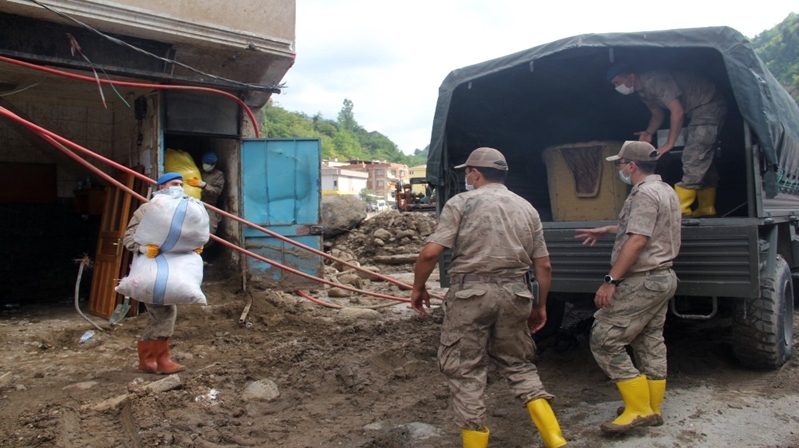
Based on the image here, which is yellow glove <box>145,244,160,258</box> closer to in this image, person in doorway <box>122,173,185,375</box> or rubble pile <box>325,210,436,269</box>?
person in doorway <box>122,173,185,375</box>

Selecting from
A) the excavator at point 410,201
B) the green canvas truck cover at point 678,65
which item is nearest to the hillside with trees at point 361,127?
the excavator at point 410,201

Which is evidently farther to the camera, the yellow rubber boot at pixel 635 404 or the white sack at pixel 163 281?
the white sack at pixel 163 281

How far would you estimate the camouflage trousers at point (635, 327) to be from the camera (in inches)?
126

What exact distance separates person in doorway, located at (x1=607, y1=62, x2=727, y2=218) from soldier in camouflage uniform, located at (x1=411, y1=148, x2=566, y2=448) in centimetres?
169

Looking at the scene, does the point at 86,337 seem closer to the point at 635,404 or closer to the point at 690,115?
the point at 635,404

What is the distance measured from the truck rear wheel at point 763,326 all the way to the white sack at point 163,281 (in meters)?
3.88

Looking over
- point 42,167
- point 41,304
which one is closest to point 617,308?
point 41,304

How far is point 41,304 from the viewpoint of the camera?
7.30 meters

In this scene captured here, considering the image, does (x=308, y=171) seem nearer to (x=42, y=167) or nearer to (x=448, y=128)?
(x=448, y=128)

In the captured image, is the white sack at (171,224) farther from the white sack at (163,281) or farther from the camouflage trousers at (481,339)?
the camouflage trousers at (481,339)

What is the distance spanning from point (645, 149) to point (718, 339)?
244cm

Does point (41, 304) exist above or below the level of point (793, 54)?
below

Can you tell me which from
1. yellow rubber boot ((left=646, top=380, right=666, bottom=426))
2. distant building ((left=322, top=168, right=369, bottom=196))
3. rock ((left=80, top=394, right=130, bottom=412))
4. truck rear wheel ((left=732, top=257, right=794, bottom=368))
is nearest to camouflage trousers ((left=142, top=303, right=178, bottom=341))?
rock ((left=80, top=394, right=130, bottom=412))

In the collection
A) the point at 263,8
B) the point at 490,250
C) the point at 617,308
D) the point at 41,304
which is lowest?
the point at 41,304
